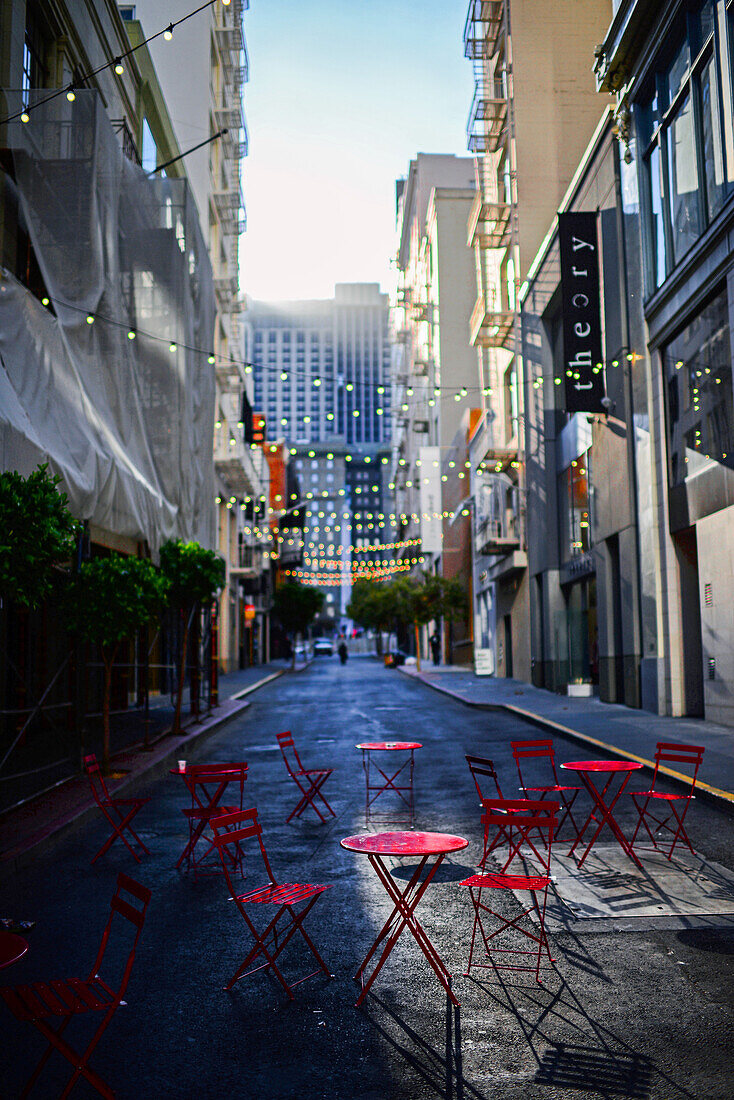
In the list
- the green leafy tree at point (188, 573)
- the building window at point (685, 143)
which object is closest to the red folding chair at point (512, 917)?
the green leafy tree at point (188, 573)

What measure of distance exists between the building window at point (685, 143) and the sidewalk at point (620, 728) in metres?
8.61

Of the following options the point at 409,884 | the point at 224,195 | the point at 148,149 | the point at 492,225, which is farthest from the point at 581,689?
the point at 224,195

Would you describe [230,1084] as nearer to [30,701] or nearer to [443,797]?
[443,797]

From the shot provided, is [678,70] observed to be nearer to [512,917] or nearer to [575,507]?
[575,507]

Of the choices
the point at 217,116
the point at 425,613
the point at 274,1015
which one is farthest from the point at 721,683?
the point at 217,116

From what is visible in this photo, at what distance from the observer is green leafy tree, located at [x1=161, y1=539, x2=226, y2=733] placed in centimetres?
1798

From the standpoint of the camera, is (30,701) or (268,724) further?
(268,724)

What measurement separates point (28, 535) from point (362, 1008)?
5022 mm

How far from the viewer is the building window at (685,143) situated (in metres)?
15.1

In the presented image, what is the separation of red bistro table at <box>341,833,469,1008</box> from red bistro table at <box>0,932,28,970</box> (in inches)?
74.5

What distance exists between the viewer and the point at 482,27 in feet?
117

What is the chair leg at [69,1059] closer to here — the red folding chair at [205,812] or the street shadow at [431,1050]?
the street shadow at [431,1050]

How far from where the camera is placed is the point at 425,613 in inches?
1922

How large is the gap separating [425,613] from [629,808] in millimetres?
38660
